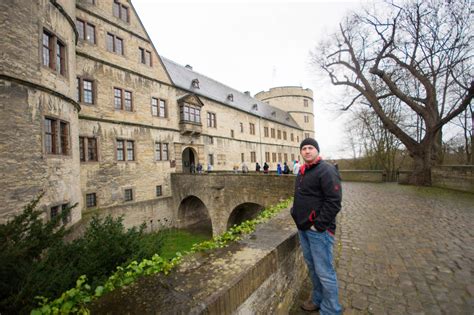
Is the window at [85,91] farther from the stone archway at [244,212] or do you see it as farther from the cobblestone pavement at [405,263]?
the cobblestone pavement at [405,263]

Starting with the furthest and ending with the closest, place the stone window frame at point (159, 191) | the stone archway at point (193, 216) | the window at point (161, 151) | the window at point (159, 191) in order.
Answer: the stone archway at point (193, 216) < the window at point (161, 151) < the window at point (159, 191) < the stone window frame at point (159, 191)

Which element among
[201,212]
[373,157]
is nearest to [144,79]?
[201,212]

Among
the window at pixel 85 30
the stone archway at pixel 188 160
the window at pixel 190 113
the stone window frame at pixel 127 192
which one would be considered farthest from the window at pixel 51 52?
the stone archway at pixel 188 160

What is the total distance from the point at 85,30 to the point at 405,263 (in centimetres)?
1807

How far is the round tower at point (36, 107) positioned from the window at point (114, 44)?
4.38 meters

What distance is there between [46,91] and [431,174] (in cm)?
2109

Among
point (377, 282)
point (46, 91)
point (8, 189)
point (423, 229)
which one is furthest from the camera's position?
point (46, 91)

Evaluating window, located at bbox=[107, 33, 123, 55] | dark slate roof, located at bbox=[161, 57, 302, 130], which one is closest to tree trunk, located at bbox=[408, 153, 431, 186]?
dark slate roof, located at bbox=[161, 57, 302, 130]

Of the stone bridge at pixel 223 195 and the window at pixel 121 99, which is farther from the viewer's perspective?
the window at pixel 121 99

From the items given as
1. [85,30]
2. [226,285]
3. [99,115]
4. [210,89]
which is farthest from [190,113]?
[226,285]

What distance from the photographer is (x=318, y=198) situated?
2307 mm

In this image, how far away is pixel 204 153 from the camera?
68.9 ft

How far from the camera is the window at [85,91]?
42.4 ft

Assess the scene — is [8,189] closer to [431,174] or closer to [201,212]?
[201,212]
